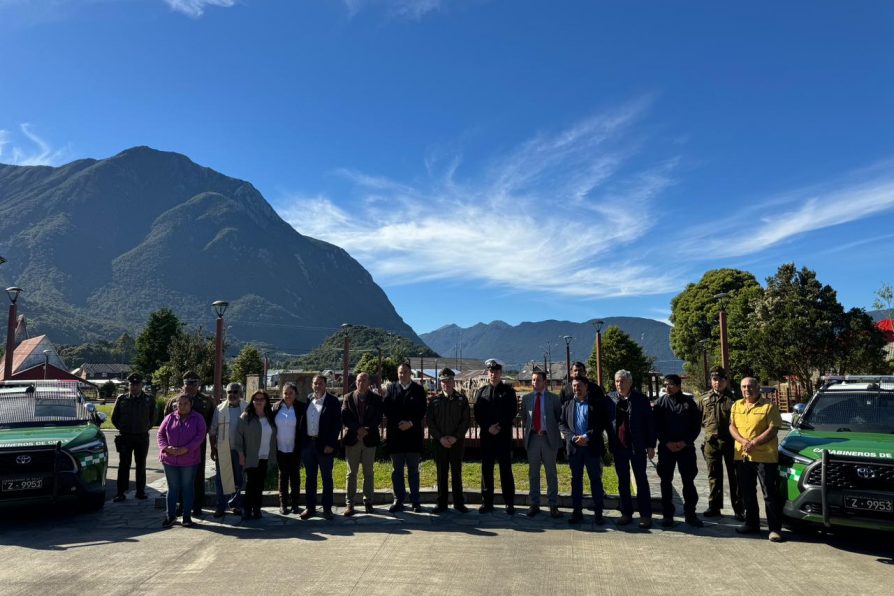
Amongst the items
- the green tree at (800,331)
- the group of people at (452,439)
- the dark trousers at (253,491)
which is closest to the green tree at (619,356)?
the green tree at (800,331)

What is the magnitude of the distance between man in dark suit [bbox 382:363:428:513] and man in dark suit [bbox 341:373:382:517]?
0.21 m

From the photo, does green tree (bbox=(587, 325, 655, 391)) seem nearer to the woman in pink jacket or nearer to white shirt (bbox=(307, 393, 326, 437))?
white shirt (bbox=(307, 393, 326, 437))

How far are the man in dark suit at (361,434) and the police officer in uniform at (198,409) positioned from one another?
190cm

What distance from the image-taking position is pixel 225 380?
55156 mm

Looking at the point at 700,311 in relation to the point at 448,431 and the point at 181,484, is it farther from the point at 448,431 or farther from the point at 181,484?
the point at 181,484

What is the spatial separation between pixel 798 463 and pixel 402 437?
4.64 m

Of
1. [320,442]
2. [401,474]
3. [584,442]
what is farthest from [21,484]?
[584,442]

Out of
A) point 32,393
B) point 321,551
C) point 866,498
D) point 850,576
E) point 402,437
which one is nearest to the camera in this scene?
point 850,576

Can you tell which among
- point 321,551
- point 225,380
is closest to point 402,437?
point 321,551

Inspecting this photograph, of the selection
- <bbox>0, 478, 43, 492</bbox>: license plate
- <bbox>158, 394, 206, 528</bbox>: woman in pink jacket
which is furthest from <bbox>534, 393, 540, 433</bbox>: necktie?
<bbox>0, 478, 43, 492</bbox>: license plate

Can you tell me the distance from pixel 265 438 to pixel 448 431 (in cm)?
245

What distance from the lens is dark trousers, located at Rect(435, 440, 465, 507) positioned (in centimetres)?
773

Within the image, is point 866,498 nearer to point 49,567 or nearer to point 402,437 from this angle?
point 402,437

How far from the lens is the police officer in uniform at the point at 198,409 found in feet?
24.7
